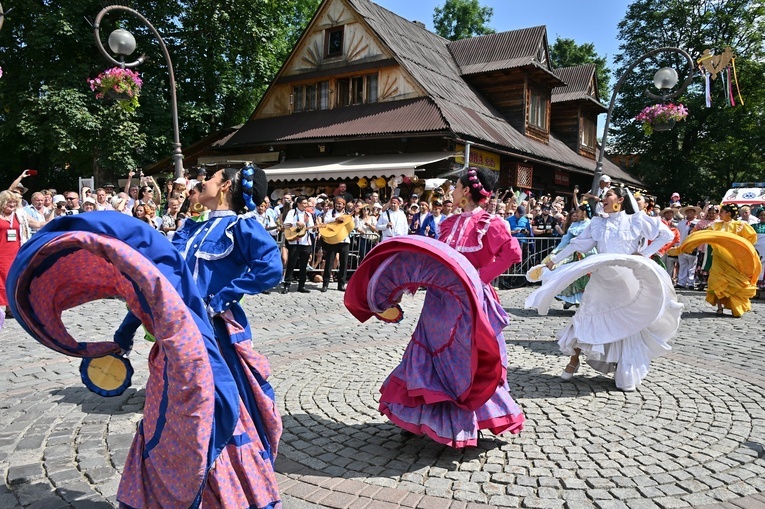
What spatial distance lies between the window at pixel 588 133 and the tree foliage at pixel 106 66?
15940 millimetres

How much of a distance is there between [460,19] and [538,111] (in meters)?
23.3

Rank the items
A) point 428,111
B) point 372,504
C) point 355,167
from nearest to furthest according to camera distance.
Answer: point 372,504
point 355,167
point 428,111

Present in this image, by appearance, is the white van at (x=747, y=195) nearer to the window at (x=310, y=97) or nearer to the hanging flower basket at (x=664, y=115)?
the hanging flower basket at (x=664, y=115)

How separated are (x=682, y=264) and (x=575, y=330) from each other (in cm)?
1072

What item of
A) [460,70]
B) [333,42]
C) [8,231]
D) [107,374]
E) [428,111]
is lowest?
[107,374]

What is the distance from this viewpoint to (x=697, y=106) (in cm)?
3212

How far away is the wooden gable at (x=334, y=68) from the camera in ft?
69.9

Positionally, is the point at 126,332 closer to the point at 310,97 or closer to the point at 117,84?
the point at 117,84

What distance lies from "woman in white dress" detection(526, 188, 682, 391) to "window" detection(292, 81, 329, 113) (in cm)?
1913

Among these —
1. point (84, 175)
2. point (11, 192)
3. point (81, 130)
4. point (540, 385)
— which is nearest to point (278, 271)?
point (540, 385)

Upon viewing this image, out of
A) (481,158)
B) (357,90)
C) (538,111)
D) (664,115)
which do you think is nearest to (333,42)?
(357,90)

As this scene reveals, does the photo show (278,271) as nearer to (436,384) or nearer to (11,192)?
(436,384)

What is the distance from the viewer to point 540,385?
5512mm

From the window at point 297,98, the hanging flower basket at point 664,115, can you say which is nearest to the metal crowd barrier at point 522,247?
the hanging flower basket at point 664,115
